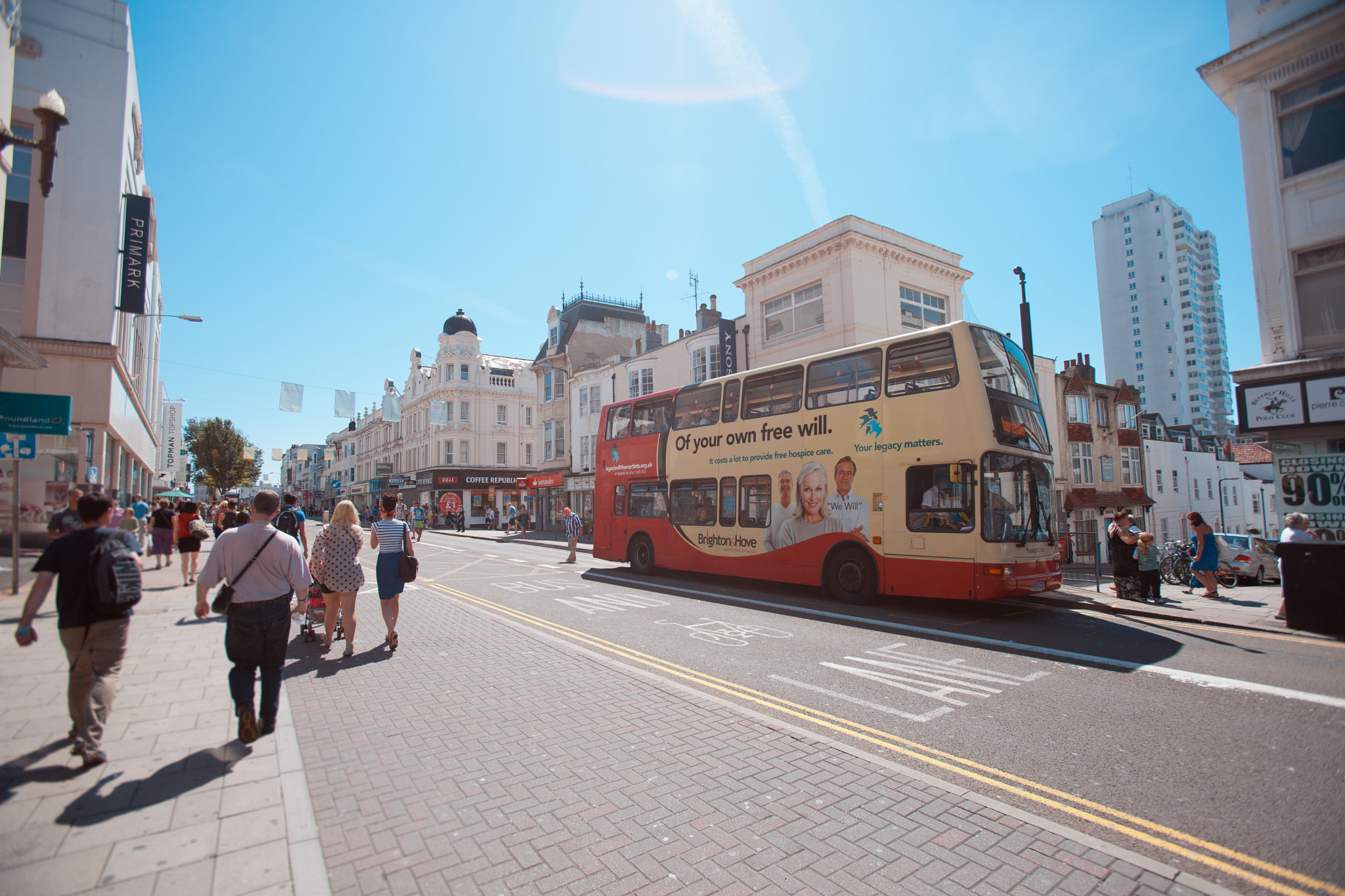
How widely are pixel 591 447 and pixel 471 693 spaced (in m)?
32.6

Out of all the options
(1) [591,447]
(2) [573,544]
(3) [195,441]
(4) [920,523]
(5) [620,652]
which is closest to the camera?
(5) [620,652]

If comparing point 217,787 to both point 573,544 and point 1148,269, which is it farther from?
point 1148,269

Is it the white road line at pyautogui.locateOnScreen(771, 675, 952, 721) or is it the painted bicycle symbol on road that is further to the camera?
the painted bicycle symbol on road

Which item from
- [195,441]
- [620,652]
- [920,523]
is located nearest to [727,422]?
[920,523]

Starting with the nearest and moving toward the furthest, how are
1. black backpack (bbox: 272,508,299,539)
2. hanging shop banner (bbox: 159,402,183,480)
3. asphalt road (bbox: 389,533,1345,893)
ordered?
1. asphalt road (bbox: 389,533,1345,893)
2. black backpack (bbox: 272,508,299,539)
3. hanging shop banner (bbox: 159,402,183,480)

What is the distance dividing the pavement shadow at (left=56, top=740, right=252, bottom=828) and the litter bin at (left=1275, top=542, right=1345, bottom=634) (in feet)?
40.7

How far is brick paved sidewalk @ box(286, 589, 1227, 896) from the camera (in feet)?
9.70

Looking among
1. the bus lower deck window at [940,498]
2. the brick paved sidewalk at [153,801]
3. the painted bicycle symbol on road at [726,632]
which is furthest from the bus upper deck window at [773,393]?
the brick paved sidewalk at [153,801]

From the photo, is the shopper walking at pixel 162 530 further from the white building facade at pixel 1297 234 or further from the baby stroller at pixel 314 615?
the white building facade at pixel 1297 234

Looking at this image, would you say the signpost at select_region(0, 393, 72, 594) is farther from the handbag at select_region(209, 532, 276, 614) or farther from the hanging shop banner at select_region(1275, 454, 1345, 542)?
the hanging shop banner at select_region(1275, 454, 1345, 542)

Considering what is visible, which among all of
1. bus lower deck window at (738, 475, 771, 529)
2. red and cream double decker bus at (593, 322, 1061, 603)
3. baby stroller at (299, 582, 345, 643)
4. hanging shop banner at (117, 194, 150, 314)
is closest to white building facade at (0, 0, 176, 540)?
hanging shop banner at (117, 194, 150, 314)

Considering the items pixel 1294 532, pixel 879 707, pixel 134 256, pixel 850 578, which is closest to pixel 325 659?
pixel 879 707

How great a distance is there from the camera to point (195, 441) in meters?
54.1

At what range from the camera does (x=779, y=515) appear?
40.9ft
